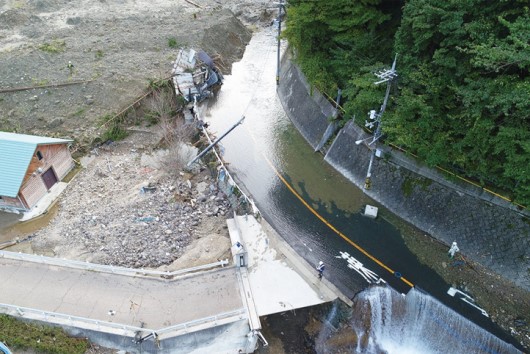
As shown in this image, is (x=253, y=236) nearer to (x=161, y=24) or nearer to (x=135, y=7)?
(x=161, y=24)

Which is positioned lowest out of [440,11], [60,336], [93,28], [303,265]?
[60,336]

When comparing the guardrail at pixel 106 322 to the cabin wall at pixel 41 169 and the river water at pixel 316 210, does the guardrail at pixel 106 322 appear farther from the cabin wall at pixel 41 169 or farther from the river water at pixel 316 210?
the cabin wall at pixel 41 169

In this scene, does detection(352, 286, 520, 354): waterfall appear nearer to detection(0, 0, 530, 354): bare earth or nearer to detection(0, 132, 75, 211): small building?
detection(0, 0, 530, 354): bare earth

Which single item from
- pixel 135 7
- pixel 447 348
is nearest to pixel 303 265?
pixel 447 348

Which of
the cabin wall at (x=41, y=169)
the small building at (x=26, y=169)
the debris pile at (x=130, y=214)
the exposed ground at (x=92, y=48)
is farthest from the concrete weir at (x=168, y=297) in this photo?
the exposed ground at (x=92, y=48)

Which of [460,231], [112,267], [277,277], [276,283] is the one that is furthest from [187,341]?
[460,231]

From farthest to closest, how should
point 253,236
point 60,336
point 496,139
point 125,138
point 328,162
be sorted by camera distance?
point 125,138, point 328,162, point 253,236, point 496,139, point 60,336

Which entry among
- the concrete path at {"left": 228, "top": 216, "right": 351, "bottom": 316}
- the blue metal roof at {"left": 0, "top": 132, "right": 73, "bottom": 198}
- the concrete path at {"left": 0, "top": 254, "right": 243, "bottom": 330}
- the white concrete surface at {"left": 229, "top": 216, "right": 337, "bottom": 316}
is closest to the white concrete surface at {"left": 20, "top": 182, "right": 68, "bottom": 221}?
the blue metal roof at {"left": 0, "top": 132, "right": 73, "bottom": 198}
